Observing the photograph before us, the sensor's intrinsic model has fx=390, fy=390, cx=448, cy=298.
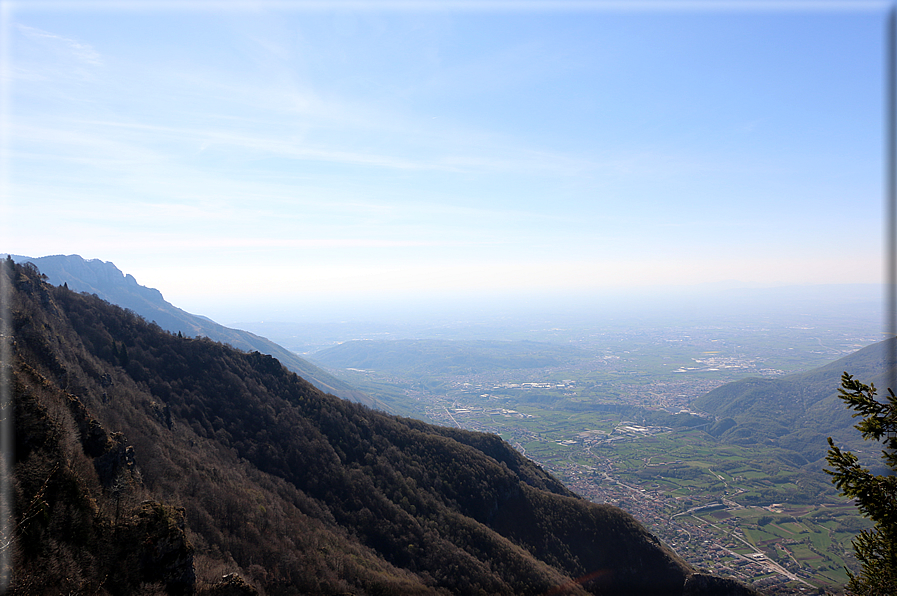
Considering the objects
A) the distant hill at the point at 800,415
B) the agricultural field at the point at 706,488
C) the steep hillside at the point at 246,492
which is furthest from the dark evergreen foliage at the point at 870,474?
the distant hill at the point at 800,415

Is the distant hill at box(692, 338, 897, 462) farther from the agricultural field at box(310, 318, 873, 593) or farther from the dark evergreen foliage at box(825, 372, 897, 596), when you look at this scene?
the dark evergreen foliage at box(825, 372, 897, 596)

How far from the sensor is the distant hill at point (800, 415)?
15750 cm

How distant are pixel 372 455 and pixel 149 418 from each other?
108 feet

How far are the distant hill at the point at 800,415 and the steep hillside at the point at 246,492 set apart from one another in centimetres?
14022

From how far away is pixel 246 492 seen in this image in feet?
149

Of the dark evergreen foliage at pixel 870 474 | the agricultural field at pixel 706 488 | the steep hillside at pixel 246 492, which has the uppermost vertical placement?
the dark evergreen foliage at pixel 870 474

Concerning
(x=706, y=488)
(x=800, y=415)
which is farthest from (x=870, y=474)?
(x=800, y=415)

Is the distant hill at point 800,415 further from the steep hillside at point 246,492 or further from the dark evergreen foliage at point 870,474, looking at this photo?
the dark evergreen foliage at point 870,474

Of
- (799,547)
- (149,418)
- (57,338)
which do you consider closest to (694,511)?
(799,547)

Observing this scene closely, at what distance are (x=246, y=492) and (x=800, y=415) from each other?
762 feet

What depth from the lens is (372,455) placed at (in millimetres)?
67438

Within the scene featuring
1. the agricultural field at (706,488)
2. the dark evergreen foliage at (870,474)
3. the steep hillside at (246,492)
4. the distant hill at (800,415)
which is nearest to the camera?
the dark evergreen foliage at (870,474)

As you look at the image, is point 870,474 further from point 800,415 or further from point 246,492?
point 800,415

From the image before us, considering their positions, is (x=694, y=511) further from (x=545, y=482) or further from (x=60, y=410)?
(x=60, y=410)
